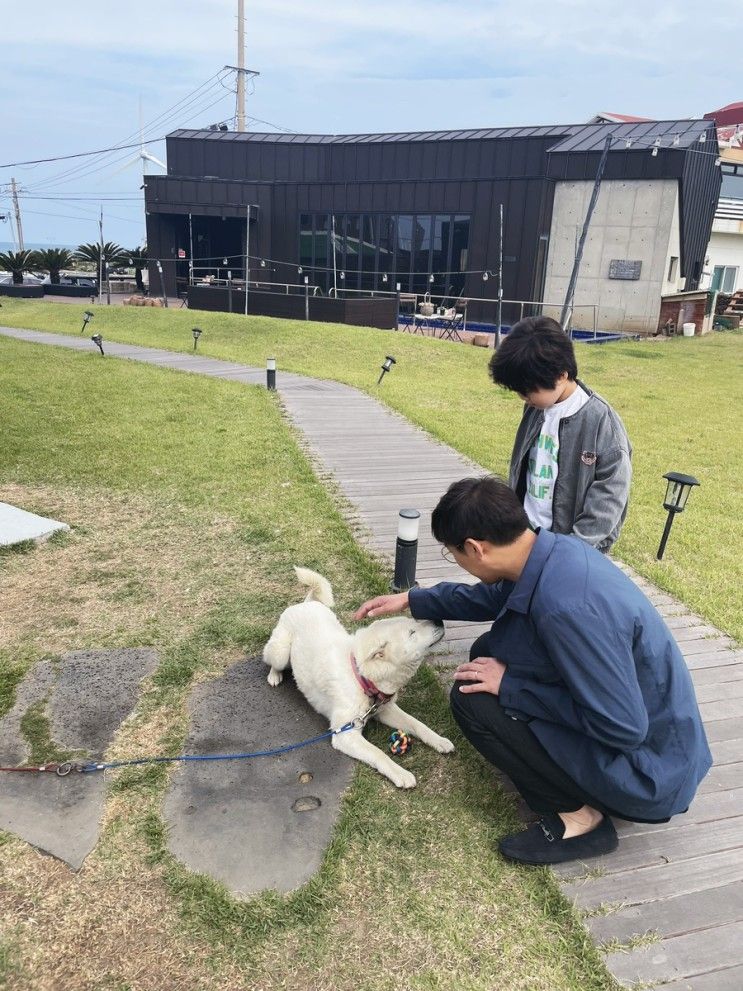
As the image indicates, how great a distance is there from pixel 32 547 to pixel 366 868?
4.13m

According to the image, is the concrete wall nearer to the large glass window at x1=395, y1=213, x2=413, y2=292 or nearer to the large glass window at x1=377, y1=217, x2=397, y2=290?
the large glass window at x1=395, y1=213, x2=413, y2=292

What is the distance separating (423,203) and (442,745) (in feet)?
95.3

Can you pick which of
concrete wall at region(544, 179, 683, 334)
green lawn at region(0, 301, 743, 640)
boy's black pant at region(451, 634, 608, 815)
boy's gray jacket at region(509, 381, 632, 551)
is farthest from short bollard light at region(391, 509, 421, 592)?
concrete wall at region(544, 179, 683, 334)

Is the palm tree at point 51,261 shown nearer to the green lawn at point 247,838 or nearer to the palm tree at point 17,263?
the palm tree at point 17,263

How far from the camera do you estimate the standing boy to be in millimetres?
3066

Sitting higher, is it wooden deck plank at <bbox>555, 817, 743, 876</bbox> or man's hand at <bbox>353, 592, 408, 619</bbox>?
man's hand at <bbox>353, 592, 408, 619</bbox>

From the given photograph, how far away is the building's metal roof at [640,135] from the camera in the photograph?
25150 millimetres

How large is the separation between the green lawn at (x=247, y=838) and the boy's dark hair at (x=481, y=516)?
1.33 m

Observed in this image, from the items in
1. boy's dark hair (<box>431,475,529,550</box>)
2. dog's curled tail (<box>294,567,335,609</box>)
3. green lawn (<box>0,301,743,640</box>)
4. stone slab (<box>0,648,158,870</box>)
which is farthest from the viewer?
green lawn (<box>0,301,743,640</box>)

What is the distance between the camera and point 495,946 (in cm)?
238

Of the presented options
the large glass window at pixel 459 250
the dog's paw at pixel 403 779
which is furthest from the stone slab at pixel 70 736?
the large glass window at pixel 459 250

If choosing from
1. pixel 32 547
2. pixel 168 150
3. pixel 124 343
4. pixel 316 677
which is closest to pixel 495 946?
pixel 316 677

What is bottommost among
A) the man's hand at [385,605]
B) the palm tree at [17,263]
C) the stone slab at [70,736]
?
the stone slab at [70,736]

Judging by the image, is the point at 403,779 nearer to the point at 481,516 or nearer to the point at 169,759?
the point at 169,759
